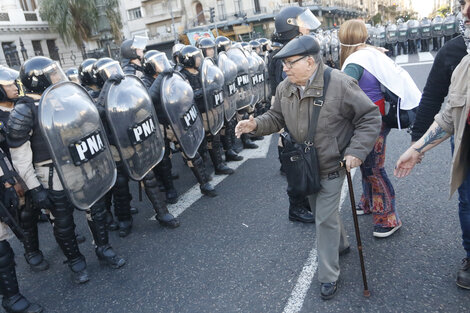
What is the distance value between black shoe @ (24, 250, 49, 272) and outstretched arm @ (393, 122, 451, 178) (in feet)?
10.4

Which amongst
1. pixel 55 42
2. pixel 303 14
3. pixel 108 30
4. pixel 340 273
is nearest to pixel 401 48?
pixel 108 30

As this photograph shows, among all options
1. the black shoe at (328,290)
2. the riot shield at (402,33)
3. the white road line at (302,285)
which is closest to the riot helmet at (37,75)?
the white road line at (302,285)

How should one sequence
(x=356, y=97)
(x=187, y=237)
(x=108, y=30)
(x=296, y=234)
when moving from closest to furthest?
1. (x=356, y=97)
2. (x=296, y=234)
3. (x=187, y=237)
4. (x=108, y=30)

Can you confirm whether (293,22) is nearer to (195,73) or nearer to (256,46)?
(195,73)

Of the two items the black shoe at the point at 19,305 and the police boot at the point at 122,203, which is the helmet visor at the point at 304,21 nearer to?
the police boot at the point at 122,203

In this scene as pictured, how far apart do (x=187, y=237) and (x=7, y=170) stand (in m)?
1.64

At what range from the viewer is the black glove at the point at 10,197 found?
9.03 ft

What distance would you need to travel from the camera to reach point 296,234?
130 inches

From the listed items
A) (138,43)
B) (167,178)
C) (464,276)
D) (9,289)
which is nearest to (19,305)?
(9,289)

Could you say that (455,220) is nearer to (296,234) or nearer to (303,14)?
(296,234)

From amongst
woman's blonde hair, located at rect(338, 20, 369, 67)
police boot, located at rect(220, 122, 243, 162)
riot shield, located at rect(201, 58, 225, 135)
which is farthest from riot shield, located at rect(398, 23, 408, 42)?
woman's blonde hair, located at rect(338, 20, 369, 67)

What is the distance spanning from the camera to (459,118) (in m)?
1.91

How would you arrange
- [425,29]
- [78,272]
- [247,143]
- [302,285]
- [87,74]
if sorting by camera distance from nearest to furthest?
[302,285]
[78,272]
[87,74]
[247,143]
[425,29]

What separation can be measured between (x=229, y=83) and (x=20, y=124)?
324cm
